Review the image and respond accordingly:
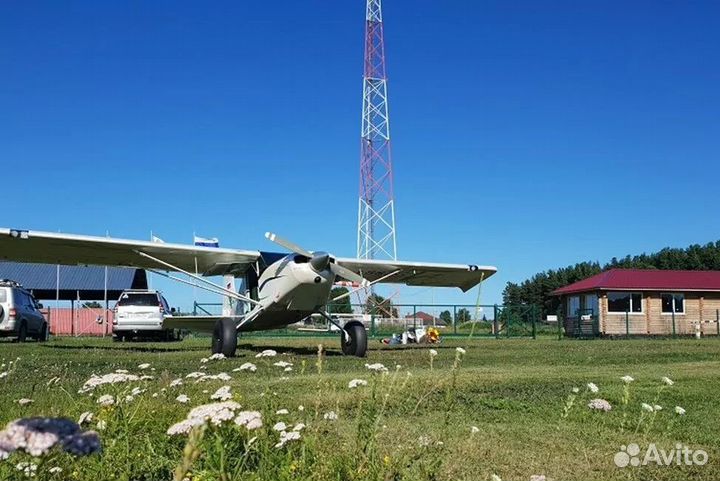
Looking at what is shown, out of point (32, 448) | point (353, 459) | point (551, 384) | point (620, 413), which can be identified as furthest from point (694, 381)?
point (32, 448)

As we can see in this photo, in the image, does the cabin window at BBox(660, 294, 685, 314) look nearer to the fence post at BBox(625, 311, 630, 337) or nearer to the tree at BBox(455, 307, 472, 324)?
the fence post at BBox(625, 311, 630, 337)

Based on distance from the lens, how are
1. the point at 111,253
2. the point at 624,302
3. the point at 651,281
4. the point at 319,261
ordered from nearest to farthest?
1. the point at 319,261
2. the point at 111,253
3. the point at 624,302
4. the point at 651,281

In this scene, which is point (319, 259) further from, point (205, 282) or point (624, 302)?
point (624, 302)

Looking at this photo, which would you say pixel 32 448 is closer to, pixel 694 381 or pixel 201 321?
pixel 694 381

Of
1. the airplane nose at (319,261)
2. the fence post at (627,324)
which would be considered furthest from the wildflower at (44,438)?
the fence post at (627,324)

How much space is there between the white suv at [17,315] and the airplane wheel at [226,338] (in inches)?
462

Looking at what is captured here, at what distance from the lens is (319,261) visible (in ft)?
47.2

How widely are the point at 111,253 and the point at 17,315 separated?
8.17 metres

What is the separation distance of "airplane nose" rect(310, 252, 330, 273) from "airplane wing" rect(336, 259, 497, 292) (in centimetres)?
303

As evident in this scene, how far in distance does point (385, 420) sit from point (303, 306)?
1034 centimetres

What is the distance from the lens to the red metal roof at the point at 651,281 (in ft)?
130

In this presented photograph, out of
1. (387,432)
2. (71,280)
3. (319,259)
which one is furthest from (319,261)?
(71,280)

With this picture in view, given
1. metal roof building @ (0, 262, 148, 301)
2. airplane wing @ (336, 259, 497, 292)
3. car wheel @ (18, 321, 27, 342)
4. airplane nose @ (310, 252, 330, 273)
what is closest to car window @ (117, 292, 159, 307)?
car wheel @ (18, 321, 27, 342)

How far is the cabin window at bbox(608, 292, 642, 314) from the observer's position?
39.8 m
